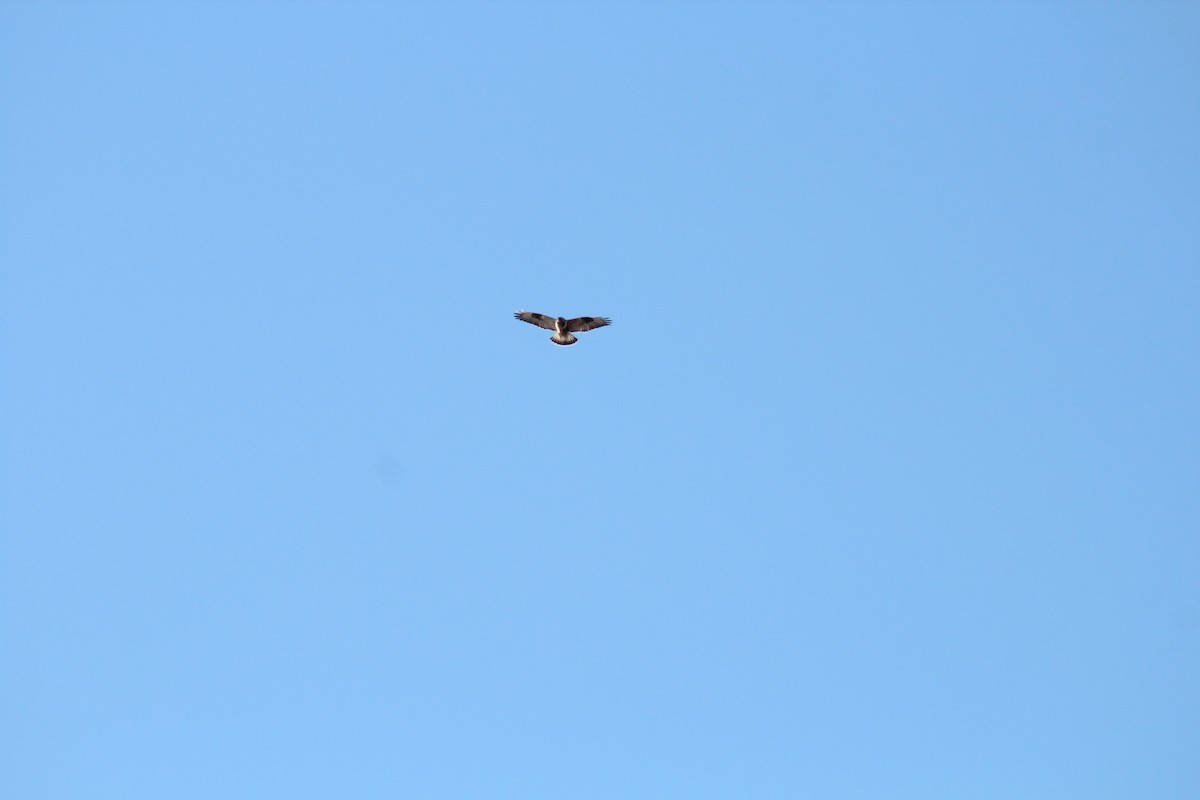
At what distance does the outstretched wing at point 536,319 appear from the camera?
31.7 metres

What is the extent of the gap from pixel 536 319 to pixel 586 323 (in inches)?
56.8

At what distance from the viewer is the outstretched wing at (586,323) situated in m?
31.2

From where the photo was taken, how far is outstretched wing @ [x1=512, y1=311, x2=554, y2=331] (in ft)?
104

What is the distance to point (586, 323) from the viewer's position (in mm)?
31328

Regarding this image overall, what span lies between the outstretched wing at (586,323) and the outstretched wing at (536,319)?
0.59m

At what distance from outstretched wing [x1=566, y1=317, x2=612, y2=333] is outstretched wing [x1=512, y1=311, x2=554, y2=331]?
589 mm

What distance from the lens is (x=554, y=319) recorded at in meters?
31.5

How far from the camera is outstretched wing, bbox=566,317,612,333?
31.2m

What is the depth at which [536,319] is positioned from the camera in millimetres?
31922
